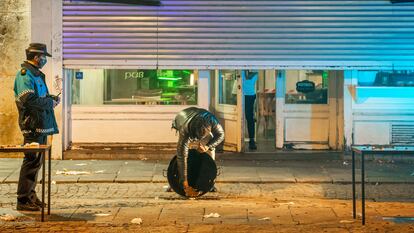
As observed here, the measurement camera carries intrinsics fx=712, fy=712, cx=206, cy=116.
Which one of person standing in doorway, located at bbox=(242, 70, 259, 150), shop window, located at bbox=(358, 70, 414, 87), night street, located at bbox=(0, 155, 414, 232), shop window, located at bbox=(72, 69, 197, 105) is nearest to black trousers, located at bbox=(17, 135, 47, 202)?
night street, located at bbox=(0, 155, 414, 232)

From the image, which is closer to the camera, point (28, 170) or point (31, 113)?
point (31, 113)

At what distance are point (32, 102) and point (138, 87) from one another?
5.32 metres

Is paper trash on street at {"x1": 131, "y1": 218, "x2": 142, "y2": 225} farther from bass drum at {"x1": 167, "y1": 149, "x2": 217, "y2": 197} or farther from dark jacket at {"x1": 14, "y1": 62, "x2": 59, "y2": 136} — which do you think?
dark jacket at {"x1": 14, "y1": 62, "x2": 59, "y2": 136}

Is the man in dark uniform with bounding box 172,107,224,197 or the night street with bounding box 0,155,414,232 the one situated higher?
the man in dark uniform with bounding box 172,107,224,197

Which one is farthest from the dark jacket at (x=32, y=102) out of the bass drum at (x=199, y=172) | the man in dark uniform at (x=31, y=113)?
the bass drum at (x=199, y=172)

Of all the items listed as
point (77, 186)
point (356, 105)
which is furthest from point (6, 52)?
point (356, 105)

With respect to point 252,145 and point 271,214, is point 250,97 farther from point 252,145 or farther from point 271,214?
point 271,214

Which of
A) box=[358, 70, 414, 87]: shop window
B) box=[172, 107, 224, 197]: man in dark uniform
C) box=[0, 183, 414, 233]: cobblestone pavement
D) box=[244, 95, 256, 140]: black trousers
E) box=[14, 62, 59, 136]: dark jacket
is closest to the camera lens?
box=[0, 183, 414, 233]: cobblestone pavement

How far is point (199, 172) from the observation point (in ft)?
31.8

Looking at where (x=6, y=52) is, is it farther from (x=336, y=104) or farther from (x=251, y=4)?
(x=336, y=104)

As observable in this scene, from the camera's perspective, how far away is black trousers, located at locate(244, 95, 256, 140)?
47.8 feet

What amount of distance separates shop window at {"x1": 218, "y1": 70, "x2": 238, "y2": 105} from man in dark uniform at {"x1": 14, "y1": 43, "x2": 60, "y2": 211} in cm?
569

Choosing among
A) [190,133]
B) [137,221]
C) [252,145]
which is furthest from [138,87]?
[137,221]

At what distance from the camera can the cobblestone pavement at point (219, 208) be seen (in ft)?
26.1
